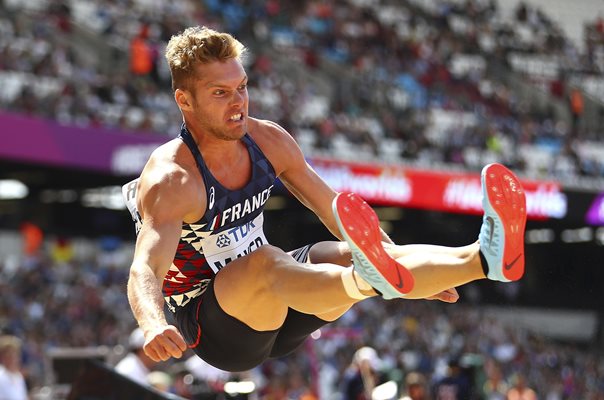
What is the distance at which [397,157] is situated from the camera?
66.6 ft

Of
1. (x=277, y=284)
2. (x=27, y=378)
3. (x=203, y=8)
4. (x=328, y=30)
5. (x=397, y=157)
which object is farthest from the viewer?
(x=328, y=30)

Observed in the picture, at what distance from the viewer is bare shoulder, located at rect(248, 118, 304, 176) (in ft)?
18.4

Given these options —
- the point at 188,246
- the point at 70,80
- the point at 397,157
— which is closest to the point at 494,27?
the point at 397,157

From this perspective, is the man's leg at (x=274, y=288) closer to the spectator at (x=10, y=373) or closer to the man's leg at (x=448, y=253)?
the man's leg at (x=448, y=253)

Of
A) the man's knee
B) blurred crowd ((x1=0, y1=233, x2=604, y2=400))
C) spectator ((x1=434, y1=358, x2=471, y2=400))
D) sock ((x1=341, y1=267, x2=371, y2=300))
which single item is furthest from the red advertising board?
sock ((x1=341, y1=267, x2=371, y2=300))

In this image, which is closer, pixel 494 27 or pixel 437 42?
pixel 437 42

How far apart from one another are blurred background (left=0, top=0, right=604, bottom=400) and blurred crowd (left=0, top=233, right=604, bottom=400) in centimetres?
4

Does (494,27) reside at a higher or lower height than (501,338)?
higher

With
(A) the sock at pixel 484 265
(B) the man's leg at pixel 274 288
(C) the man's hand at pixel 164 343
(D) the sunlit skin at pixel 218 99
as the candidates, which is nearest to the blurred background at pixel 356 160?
(B) the man's leg at pixel 274 288

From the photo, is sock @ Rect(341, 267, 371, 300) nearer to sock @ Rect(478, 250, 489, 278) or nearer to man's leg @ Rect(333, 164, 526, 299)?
man's leg @ Rect(333, 164, 526, 299)

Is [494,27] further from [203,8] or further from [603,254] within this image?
[203,8]

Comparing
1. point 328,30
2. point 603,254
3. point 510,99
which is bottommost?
point 603,254

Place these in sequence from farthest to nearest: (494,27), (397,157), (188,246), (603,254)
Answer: (494,27) → (603,254) → (397,157) → (188,246)

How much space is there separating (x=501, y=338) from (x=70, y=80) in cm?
853
